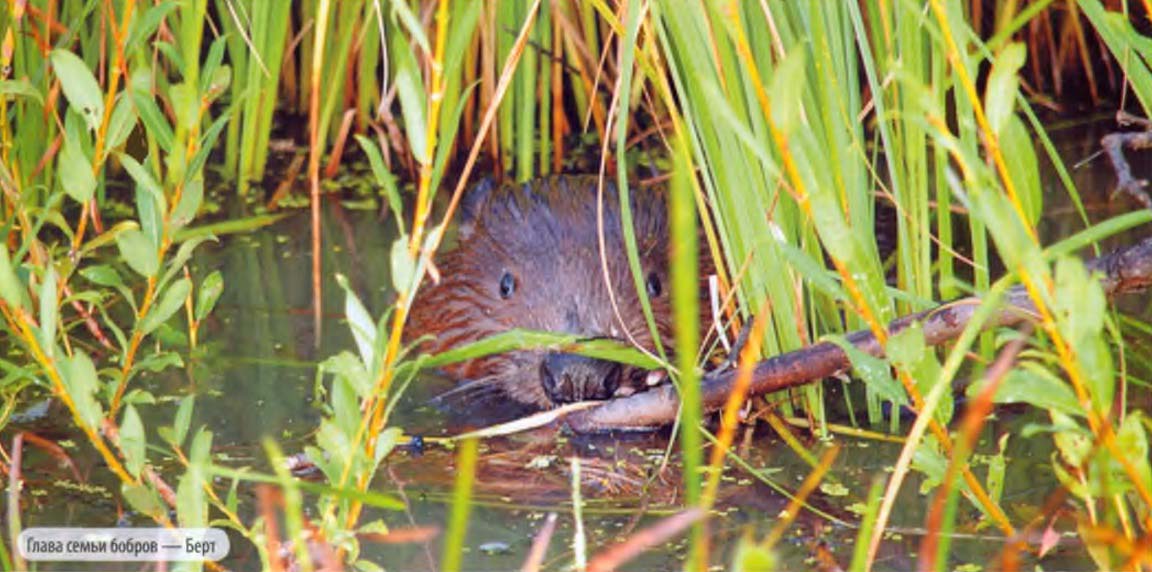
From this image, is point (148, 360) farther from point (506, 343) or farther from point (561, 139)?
point (561, 139)

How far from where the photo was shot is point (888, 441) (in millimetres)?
2850

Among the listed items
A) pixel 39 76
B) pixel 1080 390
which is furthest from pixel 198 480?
pixel 39 76

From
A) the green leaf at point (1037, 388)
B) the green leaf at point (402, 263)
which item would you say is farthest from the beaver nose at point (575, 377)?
the green leaf at point (1037, 388)

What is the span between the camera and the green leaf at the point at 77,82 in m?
2.22

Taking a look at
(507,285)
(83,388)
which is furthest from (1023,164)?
(507,285)

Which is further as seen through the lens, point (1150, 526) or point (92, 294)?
point (92, 294)

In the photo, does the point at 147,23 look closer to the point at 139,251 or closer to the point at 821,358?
the point at 139,251

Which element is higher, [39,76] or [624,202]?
[39,76]

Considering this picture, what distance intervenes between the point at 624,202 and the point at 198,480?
0.96 m

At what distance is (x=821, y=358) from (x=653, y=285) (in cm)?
81

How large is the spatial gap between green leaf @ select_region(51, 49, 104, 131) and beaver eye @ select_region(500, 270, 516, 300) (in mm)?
1287

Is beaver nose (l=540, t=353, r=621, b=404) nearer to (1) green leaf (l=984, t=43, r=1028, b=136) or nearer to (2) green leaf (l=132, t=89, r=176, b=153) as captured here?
(2) green leaf (l=132, t=89, r=176, b=153)

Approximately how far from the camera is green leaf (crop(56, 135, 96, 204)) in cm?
228

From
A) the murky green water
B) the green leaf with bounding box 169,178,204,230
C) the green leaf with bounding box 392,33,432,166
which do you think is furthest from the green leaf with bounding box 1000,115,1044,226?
the green leaf with bounding box 169,178,204,230
